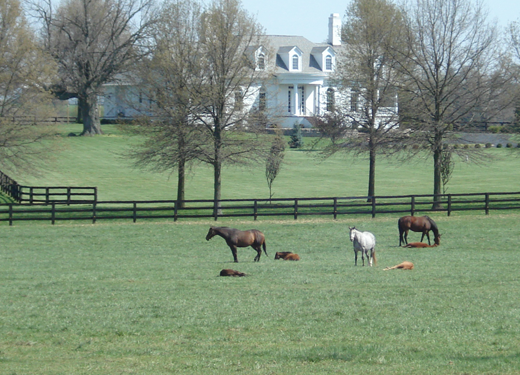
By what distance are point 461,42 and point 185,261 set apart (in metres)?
24.3

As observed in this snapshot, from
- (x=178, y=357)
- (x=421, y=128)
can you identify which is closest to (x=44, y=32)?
(x=421, y=128)

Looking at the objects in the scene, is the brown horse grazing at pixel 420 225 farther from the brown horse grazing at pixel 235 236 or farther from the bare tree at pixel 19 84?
the bare tree at pixel 19 84

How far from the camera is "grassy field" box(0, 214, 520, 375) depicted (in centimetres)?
855

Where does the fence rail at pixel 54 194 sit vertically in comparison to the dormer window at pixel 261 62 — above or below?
below

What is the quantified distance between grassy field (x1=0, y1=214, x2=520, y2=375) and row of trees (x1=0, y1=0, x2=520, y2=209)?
1322 cm

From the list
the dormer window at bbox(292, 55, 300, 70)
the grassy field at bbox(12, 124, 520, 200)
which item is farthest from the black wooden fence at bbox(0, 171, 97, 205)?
the dormer window at bbox(292, 55, 300, 70)

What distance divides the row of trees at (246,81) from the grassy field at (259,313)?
1322 centimetres

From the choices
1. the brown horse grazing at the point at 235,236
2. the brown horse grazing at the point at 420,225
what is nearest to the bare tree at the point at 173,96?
the brown horse grazing at the point at 420,225

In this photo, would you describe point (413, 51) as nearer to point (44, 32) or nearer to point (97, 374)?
point (97, 374)

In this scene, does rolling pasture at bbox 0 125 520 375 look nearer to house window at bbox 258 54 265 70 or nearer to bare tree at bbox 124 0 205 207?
bare tree at bbox 124 0 205 207

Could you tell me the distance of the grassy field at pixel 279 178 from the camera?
48188mm

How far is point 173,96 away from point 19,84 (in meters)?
8.54

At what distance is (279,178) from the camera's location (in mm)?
58719

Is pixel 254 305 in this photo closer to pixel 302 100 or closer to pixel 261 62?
pixel 261 62
